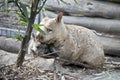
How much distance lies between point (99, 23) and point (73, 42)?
45.4 inches

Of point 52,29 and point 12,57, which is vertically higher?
point 52,29

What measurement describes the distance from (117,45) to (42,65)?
206cm

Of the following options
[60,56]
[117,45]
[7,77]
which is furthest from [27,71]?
[117,45]

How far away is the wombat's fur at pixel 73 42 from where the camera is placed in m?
3.56

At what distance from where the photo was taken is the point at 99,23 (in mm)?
4699

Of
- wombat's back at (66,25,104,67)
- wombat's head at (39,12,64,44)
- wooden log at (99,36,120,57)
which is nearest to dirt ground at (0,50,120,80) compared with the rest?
wombat's back at (66,25,104,67)

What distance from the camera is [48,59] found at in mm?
3016

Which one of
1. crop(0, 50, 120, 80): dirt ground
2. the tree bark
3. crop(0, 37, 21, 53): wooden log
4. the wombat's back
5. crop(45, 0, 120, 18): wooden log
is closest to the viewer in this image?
the tree bark

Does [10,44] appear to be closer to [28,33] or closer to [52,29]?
[52,29]

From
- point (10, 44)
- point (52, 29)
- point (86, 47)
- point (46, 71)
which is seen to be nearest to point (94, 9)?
point (86, 47)

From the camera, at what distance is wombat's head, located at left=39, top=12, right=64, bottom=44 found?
11.4 ft

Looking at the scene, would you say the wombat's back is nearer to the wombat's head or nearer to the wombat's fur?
the wombat's fur

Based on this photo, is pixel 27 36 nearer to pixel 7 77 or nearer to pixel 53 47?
pixel 7 77

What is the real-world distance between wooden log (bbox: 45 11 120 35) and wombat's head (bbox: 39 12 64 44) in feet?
3.92
